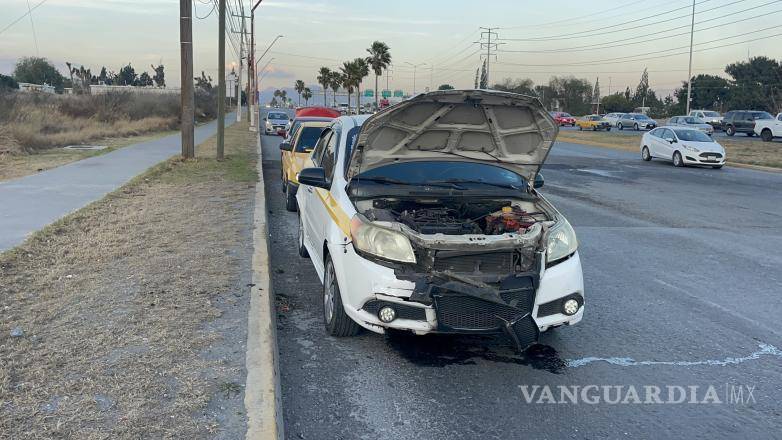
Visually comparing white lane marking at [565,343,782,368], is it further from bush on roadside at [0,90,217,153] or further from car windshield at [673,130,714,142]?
car windshield at [673,130,714,142]

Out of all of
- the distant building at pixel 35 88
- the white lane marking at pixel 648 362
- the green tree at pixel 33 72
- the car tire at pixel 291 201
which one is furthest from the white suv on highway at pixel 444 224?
the green tree at pixel 33 72

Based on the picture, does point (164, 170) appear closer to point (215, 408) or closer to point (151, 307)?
point (151, 307)

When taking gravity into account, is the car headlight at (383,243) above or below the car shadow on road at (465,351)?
above

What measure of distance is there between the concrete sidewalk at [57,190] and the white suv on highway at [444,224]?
4.11 meters

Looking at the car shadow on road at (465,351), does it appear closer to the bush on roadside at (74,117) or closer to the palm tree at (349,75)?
the bush on roadside at (74,117)

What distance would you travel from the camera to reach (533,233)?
15.5 feet

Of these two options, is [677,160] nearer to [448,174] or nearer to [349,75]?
[448,174]

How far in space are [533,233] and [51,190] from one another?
10088mm

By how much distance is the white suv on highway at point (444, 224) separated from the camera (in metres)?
4.53

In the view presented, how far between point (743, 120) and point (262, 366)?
43.9m

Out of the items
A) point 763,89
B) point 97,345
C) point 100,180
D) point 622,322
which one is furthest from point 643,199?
point 763,89

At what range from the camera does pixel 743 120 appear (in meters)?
41.3

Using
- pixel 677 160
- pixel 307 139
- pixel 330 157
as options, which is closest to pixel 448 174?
pixel 330 157

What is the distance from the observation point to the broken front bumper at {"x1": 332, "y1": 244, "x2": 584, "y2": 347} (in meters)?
4.48
